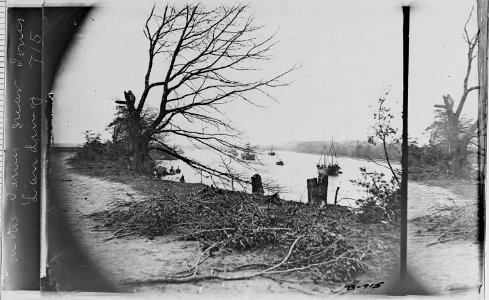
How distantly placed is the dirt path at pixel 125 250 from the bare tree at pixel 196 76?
0.33 m

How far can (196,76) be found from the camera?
2551 mm

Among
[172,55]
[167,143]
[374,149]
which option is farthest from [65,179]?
[374,149]

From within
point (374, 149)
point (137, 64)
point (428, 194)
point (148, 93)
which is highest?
point (137, 64)

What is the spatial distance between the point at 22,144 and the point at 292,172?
1.63m

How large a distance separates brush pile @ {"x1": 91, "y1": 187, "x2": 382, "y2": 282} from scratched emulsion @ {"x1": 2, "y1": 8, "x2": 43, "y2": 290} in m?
0.45

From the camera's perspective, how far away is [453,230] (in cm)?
245

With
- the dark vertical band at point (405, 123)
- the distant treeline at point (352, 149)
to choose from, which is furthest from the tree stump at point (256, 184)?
the dark vertical band at point (405, 123)

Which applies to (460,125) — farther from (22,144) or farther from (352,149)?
(22,144)

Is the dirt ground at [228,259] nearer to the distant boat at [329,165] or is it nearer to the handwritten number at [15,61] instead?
the distant boat at [329,165]

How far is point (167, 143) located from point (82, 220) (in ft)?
2.22

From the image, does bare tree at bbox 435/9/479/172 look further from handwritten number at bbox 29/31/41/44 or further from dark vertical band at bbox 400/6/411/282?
handwritten number at bbox 29/31/41/44

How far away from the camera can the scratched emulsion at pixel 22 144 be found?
2514 millimetres

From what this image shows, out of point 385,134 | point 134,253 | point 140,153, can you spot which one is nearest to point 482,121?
point 385,134

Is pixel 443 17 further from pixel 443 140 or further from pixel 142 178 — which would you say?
pixel 142 178
